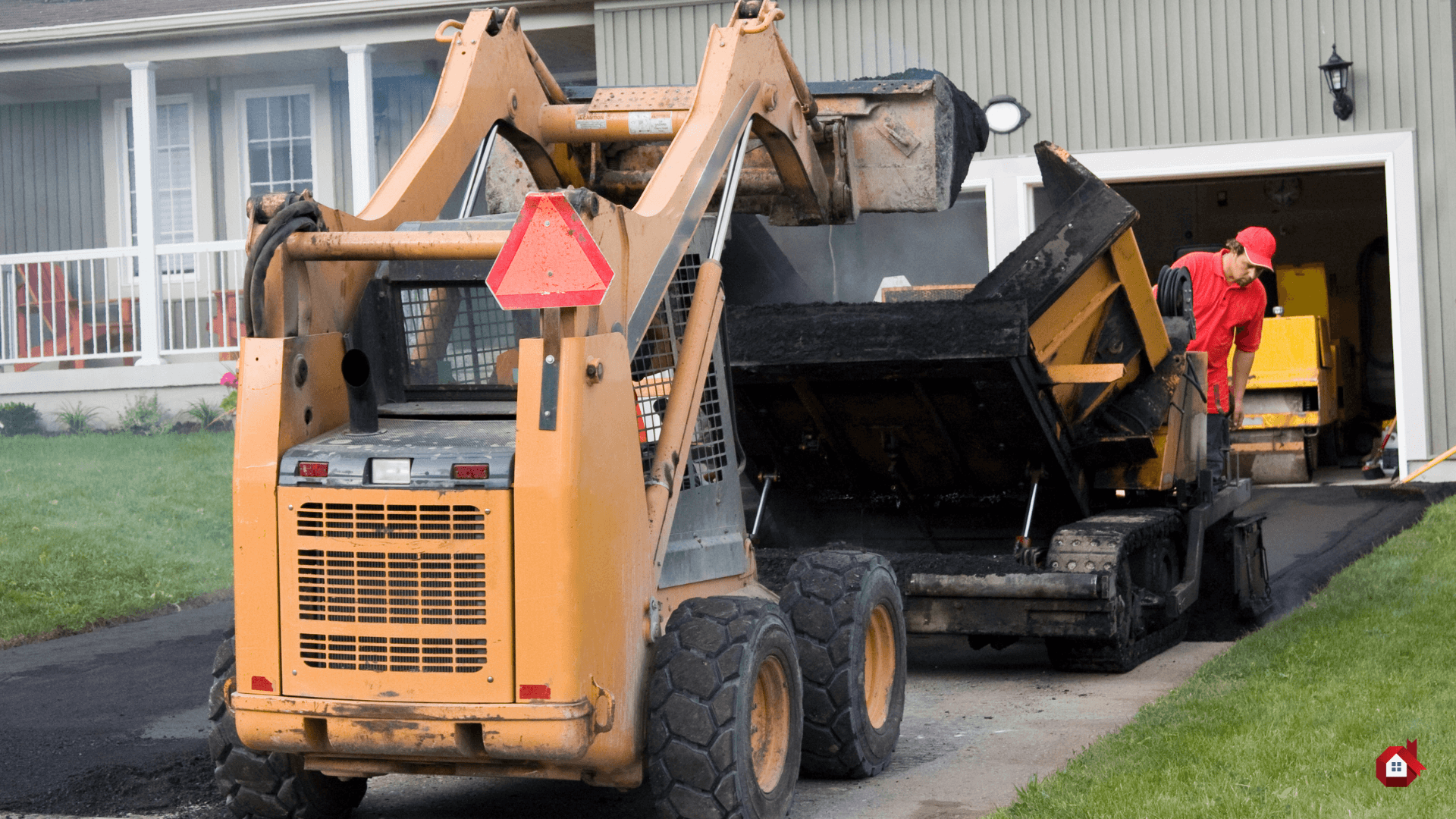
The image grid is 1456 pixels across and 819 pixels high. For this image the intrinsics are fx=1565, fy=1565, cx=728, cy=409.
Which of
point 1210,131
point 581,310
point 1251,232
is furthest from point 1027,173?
point 581,310

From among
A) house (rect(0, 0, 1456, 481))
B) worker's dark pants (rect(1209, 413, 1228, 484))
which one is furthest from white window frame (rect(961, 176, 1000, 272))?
worker's dark pants (rect(1209, 413, 1228, 484))

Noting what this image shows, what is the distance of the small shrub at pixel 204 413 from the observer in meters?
16.3

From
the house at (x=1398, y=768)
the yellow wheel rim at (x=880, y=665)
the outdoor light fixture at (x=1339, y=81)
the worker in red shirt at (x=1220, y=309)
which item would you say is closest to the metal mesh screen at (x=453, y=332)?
the yellow wheel rim at (x=880, y=665)

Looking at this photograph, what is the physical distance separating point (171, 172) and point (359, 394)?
15966 mm

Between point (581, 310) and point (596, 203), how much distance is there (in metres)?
0.30

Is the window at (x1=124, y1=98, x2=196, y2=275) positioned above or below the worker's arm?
above

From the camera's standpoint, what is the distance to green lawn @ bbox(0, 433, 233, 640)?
948cm

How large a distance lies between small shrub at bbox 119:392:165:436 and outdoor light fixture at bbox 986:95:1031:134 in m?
9.07

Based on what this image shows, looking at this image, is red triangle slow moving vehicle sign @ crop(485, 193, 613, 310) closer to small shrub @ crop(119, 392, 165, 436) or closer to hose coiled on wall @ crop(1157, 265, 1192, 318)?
hose coiled on wall @ crop(1157, 265, 1192, 318)

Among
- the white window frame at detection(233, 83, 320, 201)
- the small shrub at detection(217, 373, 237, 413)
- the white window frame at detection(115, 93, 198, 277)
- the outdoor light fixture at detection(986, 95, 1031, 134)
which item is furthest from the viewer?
the white window frame at detection(115, 93, 198, 277)

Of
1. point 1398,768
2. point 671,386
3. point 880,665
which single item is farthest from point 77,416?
point 1398,768

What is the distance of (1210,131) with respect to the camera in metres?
14.3

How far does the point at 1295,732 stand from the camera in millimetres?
5504

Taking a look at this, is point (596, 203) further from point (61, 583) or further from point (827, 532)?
point (61, 583)
